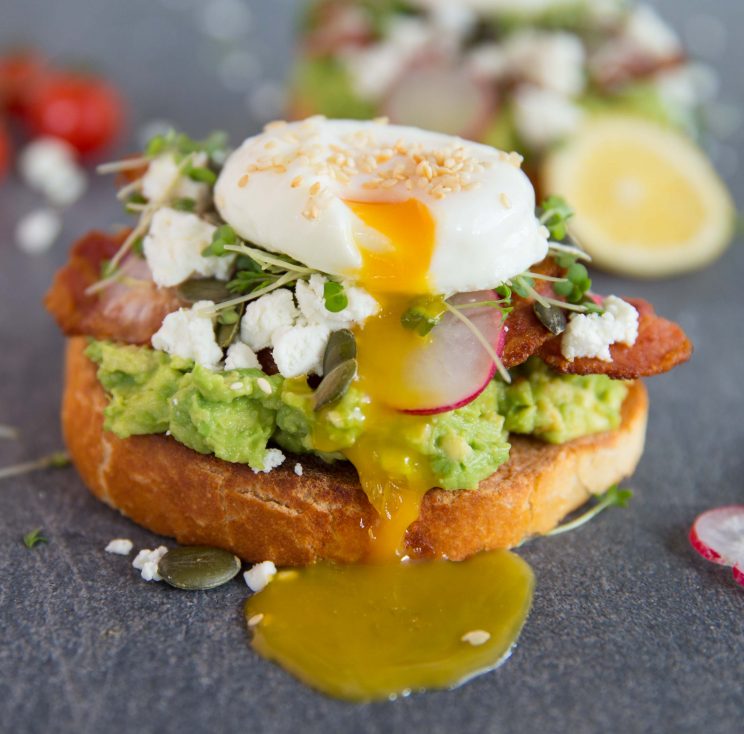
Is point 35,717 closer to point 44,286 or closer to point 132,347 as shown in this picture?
point 132,347

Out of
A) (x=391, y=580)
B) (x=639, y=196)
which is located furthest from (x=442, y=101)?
(x=391, y=580)

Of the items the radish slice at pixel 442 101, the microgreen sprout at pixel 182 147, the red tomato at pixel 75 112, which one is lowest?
the red tomato at pixel 75 112

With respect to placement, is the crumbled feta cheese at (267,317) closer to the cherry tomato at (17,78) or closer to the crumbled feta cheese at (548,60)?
the crumbled feta cheese at (548,60)

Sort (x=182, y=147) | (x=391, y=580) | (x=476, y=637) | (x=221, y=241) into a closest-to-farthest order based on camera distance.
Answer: (x=476, y=637), (x=391, y=580), (x=221, y=241), (x=182, y=147)

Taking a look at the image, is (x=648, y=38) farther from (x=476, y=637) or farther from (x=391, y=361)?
(x=476, y=637)

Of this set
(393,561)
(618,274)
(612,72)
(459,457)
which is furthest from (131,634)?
(612,72)

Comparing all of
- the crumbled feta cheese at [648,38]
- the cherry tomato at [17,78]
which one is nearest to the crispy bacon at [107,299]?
the cherry tomato at [17,78]
